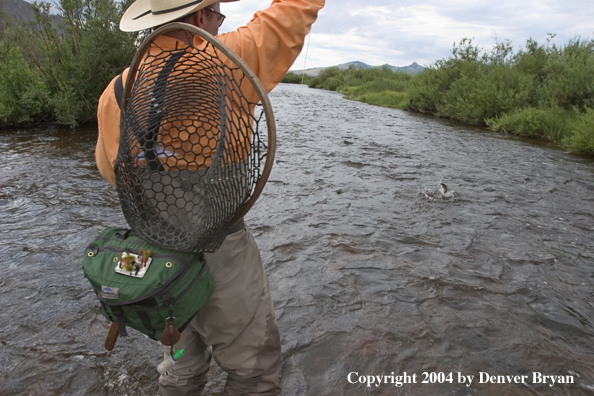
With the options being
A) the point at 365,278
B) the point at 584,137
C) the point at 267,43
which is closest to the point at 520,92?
the point at 584,137

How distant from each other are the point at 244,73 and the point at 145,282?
858 mm

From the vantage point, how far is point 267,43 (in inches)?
66.0

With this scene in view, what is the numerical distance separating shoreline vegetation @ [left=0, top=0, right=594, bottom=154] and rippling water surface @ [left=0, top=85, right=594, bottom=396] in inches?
109

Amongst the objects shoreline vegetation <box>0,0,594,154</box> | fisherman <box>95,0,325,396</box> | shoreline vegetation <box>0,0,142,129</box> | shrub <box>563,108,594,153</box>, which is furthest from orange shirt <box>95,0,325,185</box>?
shrub <box>563,108,594,153</box>

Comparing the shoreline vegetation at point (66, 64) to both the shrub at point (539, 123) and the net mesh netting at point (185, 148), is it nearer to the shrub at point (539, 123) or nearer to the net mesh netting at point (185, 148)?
the net mesh netting at point (185, 148)

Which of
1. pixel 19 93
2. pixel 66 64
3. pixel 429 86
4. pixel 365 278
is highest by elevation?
pixel 429 86

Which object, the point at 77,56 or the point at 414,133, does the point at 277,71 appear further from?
the point at 414,133

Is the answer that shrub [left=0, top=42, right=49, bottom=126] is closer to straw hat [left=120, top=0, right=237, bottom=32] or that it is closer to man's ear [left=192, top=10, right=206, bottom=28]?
straw hat [left=120, top=0, right=237, bottom=32]

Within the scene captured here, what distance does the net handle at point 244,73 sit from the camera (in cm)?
140

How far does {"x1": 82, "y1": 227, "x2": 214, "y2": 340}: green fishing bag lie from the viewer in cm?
153

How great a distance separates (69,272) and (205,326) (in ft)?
8.39

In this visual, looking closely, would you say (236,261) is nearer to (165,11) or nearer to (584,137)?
(165,11)

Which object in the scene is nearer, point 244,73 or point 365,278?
point 244,73

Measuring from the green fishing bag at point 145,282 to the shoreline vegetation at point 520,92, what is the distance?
35.4ft
